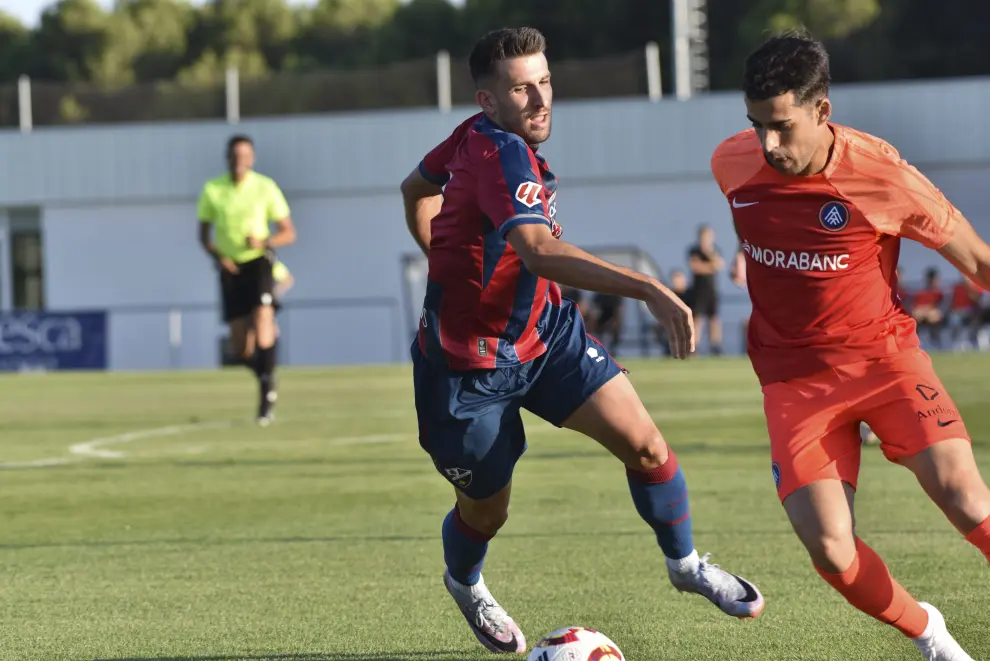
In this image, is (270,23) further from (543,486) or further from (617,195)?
(543,486)

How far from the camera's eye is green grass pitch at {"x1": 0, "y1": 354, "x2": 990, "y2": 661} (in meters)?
4.71

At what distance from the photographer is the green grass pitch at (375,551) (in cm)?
471

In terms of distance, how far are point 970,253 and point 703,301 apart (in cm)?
1931

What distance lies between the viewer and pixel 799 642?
454 cm

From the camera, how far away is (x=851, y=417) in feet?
14.0

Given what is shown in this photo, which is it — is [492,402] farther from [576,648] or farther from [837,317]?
[837,317]

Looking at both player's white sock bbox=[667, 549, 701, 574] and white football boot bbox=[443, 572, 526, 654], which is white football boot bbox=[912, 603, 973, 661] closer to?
player's white sock bbox=[667, 549, 701, 574]

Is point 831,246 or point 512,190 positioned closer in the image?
point 512,190

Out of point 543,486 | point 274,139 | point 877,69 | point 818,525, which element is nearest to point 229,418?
point 543,486

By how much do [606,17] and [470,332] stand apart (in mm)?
42217

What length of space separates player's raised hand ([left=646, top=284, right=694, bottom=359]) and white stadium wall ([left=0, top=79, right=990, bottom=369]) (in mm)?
26467

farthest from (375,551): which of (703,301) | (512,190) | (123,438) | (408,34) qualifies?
(408,34)

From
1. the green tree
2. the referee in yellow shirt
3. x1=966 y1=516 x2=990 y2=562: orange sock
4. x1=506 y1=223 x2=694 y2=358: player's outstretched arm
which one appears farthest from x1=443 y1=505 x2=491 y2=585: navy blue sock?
the green tree

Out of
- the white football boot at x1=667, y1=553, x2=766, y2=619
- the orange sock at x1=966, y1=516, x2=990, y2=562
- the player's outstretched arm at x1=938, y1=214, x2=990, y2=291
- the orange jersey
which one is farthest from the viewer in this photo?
the white football boot at x1=667, y1=553, x2=766, y2=619
